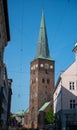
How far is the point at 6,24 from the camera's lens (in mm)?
27703

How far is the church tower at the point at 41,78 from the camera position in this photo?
Result: 359ft

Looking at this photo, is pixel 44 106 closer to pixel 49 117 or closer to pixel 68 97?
pixel 49 117

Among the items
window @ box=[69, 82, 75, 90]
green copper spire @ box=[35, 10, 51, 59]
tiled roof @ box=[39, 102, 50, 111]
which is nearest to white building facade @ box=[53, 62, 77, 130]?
window @ box=[69, 82, 75, 90]

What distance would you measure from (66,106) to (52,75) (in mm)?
66369

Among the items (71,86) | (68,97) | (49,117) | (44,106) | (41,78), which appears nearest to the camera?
(68,97)

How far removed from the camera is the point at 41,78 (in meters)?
114

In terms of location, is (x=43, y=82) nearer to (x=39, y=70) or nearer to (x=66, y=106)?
(x=39, y=70)

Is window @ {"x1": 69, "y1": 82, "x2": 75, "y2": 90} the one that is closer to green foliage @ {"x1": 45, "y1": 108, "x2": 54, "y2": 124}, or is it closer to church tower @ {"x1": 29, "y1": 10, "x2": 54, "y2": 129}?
green foliage @ {"x1": 45, "y1": 108, "x2": 54, "y2": 124}

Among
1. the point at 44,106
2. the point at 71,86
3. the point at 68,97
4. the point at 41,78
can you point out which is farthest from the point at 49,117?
the point at 68,97

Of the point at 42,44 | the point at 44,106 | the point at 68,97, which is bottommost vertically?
the point at 44,106

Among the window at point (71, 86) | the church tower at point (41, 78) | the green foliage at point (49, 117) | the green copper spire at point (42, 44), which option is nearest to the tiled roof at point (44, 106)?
the church tower at point (41, 78)

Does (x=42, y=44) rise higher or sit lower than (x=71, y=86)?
higher

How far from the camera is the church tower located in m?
110

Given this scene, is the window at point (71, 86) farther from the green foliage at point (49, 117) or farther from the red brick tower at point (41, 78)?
the red brick tower at point (41, 78)
